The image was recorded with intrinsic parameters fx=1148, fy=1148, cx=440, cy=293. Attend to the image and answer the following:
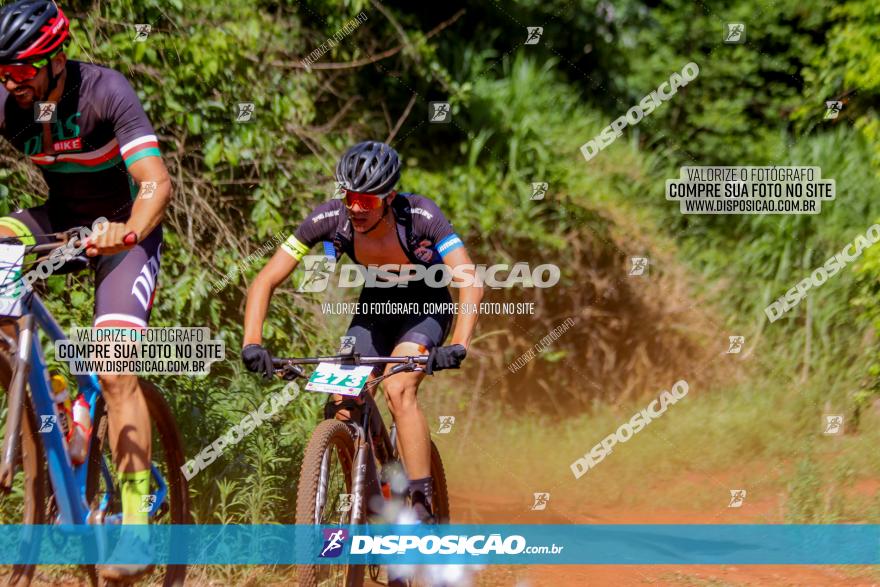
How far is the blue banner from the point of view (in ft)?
17.1

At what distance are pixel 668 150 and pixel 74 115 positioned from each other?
9.81 m

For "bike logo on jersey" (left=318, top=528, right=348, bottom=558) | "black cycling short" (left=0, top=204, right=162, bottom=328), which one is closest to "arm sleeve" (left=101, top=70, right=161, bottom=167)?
"black cycling short" (left=0, top=204, right=162, bottom=328)

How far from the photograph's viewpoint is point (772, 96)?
47.8 feet

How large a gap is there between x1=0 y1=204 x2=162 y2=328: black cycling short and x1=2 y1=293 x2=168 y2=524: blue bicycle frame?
0.29 m

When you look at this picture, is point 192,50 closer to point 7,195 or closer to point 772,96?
point 7,195

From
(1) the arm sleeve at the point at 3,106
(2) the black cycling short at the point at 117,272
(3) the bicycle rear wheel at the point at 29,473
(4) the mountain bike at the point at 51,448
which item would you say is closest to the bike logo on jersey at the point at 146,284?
(2) the black cycling short at the point at 117,272

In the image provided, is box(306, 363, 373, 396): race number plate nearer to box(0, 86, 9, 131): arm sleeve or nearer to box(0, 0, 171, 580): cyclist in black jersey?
box(0, 0, 171, 580): cyclist in black jersey

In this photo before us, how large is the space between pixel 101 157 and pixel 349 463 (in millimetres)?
1897

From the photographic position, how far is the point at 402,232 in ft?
20.1

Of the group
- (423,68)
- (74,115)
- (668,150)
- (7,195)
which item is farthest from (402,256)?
(668,150)

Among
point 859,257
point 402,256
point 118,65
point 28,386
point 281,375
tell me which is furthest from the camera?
point 859,257

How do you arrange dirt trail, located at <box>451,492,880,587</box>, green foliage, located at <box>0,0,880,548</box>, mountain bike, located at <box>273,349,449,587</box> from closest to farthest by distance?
mountain bike, located at <box>273,349,449,587</box> < dirt trail, located at <box>451,492,880,587</box> < green foliage, located at <box>0,0,880,548</box>

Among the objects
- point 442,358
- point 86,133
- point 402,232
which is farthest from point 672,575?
point 86,133

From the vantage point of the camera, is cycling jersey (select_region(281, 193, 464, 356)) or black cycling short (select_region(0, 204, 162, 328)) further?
cycling jersey (select_region(281, 193, 464, 356))
